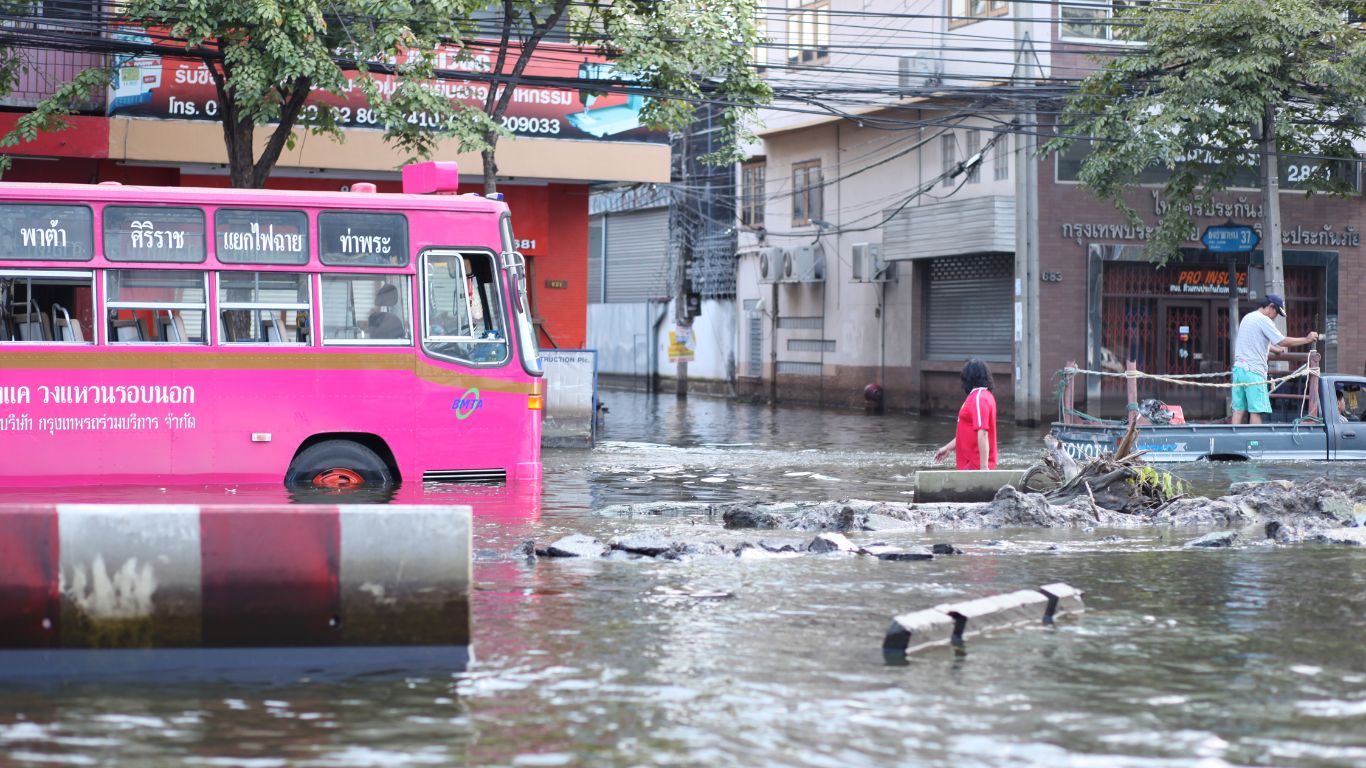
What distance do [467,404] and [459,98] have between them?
44.1ft

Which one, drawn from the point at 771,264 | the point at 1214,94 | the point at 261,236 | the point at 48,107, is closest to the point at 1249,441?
the point at 1214,94

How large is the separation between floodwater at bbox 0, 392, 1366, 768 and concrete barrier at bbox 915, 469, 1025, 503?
221cm

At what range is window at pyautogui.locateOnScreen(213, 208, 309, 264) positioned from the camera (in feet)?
42.4

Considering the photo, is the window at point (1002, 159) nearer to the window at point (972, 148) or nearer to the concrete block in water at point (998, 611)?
the window at point (972, 148)

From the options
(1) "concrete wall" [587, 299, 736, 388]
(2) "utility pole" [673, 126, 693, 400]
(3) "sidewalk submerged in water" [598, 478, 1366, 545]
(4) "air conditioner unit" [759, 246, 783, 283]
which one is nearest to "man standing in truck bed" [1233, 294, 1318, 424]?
(3) "sidewalk submerged in water" [598, 478, 1366, 545]

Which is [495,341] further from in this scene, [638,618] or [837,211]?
[837,211]

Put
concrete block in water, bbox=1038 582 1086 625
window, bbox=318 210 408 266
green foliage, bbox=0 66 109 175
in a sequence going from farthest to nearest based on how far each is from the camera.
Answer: green foliage, bbox=0 66 109 175 → window, bbox=318 210 408 266 → concrete block in water, bbox=1038 582 1086 625

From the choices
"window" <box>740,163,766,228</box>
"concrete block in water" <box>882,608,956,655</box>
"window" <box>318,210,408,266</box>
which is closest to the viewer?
"concrete block in water" <box>882,608,956,655</box>

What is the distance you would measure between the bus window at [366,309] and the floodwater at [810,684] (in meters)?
3.61

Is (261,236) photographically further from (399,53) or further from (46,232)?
(399,53)

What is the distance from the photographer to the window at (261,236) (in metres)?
12.9

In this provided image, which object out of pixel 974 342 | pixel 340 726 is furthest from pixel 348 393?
pixel 974 342

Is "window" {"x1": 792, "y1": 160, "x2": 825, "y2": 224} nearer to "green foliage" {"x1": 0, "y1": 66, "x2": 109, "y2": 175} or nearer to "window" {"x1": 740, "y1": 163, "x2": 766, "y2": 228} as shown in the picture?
"window" {"x1": 740, "y1": 163, "x2": 766, "y2": 228}

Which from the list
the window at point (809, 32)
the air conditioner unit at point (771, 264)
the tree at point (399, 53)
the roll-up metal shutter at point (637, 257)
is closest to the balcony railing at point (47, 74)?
the tree at point (399, 53)
